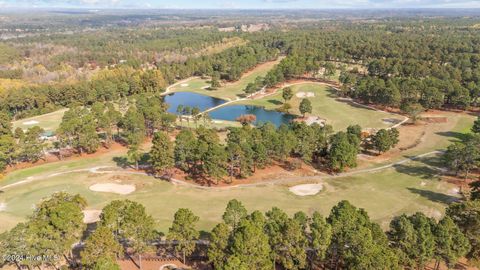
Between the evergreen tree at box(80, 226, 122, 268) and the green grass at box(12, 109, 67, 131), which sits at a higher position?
the evergreen tree at box(80, 226, 122, 268)

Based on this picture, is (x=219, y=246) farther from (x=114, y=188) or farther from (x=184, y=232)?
(x=114, y=188)

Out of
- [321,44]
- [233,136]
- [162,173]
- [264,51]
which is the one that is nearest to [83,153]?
[162,173]

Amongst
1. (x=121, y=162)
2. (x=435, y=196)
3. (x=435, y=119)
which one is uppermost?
(x=435, y=119)

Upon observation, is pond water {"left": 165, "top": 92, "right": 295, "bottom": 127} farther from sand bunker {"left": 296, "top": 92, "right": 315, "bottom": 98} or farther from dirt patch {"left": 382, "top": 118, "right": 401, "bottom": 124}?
dirt patch {"left": 382, "top": 118, "right": 401, "bottom": 124}

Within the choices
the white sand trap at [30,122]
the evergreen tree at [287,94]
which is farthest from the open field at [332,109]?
the white sand trap at [30,122]

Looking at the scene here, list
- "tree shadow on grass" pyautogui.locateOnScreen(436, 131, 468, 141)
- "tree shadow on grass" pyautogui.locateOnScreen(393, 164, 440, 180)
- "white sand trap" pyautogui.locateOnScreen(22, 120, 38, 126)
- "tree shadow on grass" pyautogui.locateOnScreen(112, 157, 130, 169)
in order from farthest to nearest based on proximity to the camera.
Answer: "white sand trap" pyautogui.locateOnScreen(22, 120, 38, 126)
"tree shadow on grass" pyautogui.locateOnScreen(436, 131, 468, 141)
"tree shadow on grass" pyautogui.locateOnScreen(112, 157, 130, 169)
"tree shadow on grass" pyautogui.locateOnScreen(393, 164, 440, 180)

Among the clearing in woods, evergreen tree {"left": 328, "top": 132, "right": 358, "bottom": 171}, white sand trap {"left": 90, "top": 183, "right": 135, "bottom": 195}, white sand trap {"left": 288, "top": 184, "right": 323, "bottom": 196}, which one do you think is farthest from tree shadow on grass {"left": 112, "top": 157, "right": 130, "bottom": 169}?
evergreen tree {"left": 328, "top": 132, "right": 358, "bottom": 171}

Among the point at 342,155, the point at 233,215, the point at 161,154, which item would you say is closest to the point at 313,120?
the point at 342,155

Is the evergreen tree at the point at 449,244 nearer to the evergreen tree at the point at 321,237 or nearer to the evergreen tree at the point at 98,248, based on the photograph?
the evergreen tree at the point at 321,237
